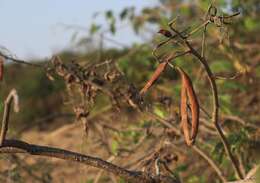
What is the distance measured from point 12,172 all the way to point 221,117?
0.84 meters

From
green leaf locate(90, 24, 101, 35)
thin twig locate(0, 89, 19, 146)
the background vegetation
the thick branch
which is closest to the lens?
thin twig locate(0, 89, 19, 146)

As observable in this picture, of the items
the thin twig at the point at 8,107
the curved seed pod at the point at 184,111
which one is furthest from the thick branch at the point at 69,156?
the curved seed pod at the point at 184,111

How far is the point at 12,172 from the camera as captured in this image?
253 centimetres

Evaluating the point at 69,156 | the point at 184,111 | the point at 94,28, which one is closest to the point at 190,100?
the point at 184,111

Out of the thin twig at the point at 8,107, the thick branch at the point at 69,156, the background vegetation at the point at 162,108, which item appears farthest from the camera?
the background vegetation at the point at 162,108

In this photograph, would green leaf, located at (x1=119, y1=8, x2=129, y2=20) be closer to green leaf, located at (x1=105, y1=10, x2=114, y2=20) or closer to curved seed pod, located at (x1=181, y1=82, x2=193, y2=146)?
green leaf, located at (x1=105, y1=10, x2=114, y2=20)

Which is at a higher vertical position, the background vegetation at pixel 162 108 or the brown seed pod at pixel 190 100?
the brown seed pod at pixel 190 100

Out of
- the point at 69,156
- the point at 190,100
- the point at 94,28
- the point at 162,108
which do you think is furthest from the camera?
the point at 94,28

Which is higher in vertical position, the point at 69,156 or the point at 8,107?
the point at 8,107

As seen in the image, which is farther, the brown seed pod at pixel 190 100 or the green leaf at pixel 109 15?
the green leaf at pixel 109 15

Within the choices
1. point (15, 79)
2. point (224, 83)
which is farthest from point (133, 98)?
point (15, 79)

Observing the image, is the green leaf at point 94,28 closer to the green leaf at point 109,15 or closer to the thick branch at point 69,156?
the green leaf at point 109,15

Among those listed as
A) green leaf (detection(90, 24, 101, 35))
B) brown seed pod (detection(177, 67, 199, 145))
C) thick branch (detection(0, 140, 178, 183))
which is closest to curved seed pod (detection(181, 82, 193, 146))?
brown seed pod (detection(177, 67, 199, 145))

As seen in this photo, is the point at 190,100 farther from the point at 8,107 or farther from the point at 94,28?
the point at 94,28
